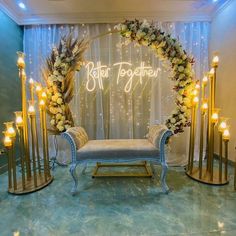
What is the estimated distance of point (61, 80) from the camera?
3676mm

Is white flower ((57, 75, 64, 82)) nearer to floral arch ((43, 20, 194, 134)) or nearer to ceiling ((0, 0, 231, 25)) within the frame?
floral arch ((43, 20, 194, 134))

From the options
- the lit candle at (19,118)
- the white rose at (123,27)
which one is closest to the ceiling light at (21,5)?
the white rose at (123,27)

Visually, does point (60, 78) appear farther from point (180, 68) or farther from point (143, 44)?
point (180, 68)

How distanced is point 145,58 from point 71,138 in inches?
99.1

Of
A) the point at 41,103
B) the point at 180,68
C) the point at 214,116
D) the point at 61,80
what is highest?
the point at 180,68

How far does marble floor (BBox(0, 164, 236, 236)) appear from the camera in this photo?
6.63 feet

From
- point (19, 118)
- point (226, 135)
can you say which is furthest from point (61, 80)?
point (226, 135)

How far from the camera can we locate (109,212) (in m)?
2.35

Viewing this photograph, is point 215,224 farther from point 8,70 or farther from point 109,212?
point 8,70

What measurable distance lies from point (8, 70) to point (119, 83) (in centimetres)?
213

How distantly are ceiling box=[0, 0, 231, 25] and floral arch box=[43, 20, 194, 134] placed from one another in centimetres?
74

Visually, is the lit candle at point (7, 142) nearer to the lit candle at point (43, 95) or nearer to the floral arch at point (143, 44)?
the lit candle at point (43, 95)

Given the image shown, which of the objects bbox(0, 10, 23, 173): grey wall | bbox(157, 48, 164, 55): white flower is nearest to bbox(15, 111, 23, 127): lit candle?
bbox(0, 10, 23, 173): grey wall

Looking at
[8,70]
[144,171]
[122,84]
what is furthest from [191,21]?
[8,70]
